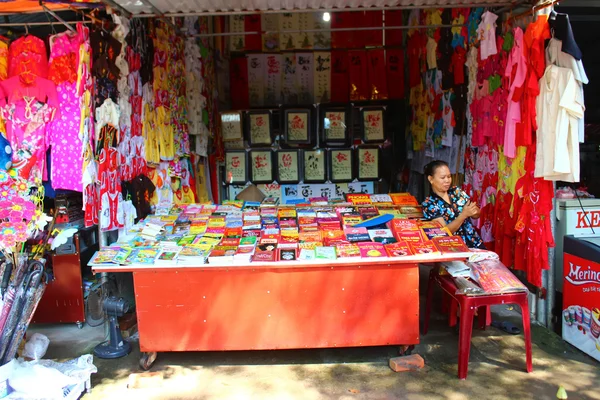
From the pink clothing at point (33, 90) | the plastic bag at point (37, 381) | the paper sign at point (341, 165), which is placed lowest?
the plastic bag at point (37, 381)

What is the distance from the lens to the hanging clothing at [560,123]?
354 cm

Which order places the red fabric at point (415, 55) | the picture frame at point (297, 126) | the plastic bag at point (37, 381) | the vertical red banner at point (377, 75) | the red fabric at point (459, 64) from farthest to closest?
1. the vertical red banner at point (377, 75)
2. the picture frame at point (297, 126)
3. the red fabric at point (415, 55)
4. the red fabric at point (459, 64)
5. the plastic bag at point (37, 381)

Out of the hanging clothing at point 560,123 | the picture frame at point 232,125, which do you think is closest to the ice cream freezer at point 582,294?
the hanging clothing at point 560,123

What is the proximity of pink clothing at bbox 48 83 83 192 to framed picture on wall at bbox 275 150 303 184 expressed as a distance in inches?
145

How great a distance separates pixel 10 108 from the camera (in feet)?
13.0

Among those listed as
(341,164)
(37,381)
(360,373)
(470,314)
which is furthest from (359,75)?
(37,381)

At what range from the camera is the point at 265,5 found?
406 cm

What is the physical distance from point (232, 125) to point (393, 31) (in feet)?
9.88

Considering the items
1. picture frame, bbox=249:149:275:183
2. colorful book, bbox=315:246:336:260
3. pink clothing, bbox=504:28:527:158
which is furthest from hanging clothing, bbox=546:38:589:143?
picture frame, bbox=249:149:275:183

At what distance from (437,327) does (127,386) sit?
2.50 meters

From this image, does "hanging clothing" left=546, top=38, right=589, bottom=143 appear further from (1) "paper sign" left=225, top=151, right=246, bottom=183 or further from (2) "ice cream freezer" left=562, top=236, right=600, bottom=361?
(1) "paper sign" left=225, top=151, right=246, bottom=183

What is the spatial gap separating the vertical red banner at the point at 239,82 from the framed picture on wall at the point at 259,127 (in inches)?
28.6

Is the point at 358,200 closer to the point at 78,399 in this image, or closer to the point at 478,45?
the point at 478,45

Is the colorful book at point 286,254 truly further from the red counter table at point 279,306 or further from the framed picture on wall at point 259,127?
the framed picture on wall at point 259,127
